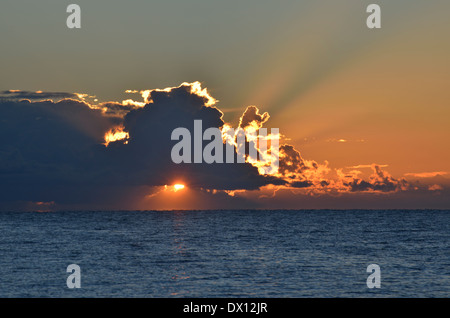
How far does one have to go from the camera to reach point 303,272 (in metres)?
61.2

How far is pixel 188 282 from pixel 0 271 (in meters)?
23.1

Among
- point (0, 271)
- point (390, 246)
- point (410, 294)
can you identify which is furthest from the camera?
point (390, 246)

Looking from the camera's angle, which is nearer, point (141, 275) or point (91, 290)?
point (91, 290)

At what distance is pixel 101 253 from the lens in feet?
282

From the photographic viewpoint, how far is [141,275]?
193ft

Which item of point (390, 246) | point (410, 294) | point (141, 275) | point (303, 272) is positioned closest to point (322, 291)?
point (410, 294)
